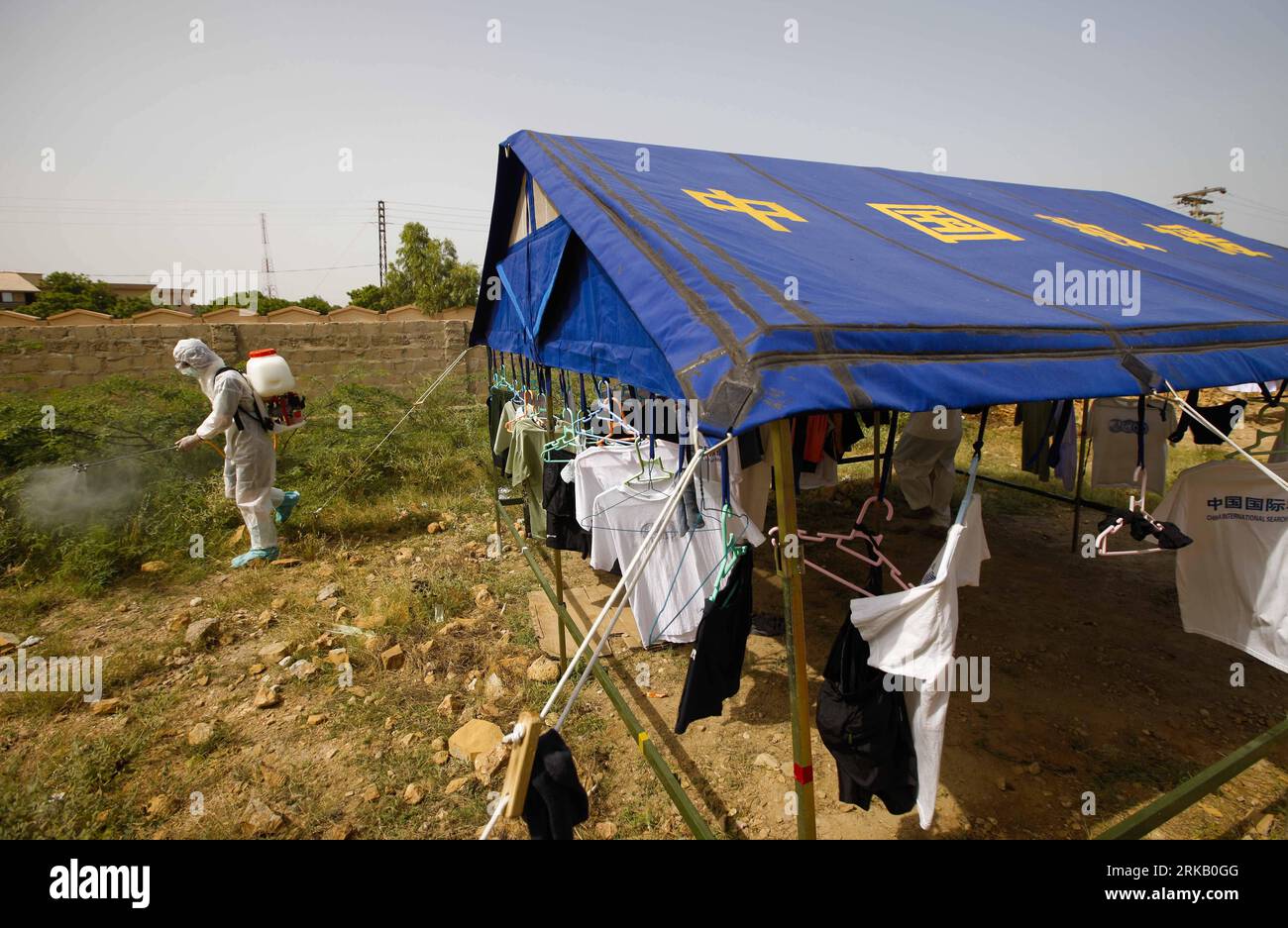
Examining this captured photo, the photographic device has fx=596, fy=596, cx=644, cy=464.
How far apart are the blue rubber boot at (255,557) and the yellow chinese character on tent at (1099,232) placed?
6440 mm

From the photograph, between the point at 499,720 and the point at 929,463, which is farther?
the point at 929,463

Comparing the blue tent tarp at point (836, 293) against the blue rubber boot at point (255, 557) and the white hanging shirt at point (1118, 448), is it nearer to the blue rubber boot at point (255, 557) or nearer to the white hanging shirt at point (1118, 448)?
the white hanging shirt at point (1118, 448)

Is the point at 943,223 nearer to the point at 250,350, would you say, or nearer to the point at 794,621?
the point at 794,621

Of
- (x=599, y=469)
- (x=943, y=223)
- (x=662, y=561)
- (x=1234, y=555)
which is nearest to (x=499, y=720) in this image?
(x=662, y=561)

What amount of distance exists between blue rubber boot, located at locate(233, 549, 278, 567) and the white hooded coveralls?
43 mm

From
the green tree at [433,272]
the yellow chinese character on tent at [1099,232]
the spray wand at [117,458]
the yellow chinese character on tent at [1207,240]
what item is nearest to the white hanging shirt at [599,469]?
the yellow chinese character on tent at [1099,232]

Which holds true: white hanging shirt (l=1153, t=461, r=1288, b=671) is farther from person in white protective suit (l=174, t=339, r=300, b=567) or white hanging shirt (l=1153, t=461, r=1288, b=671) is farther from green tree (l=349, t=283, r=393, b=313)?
green tree (l=349, t=283, r=393, b=313)

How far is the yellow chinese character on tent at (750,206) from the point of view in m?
2.88

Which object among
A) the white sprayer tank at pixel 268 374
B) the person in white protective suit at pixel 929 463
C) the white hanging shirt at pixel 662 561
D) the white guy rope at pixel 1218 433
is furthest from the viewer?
→ the person in white protective suit at pixel 929 463

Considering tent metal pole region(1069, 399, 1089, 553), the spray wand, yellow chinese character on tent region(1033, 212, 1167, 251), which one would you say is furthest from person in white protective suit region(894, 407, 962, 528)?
the spray wand

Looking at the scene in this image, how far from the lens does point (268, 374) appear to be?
14.6 ft

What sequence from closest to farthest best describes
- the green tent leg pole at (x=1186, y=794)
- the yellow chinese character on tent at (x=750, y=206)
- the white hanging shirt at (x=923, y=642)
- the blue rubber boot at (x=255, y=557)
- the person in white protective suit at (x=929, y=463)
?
the white hanging shirt at (x=923, y=642), the green tent leg pole at (x=1186, y=794), the yellow chinese character on tent at (x=750, y=206), the blue rubber boot at (x=255, y=557), the person in white protective suit at (x=929, y=463)

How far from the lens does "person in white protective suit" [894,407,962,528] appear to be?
216 inches

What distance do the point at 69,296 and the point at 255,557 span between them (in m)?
36.2
